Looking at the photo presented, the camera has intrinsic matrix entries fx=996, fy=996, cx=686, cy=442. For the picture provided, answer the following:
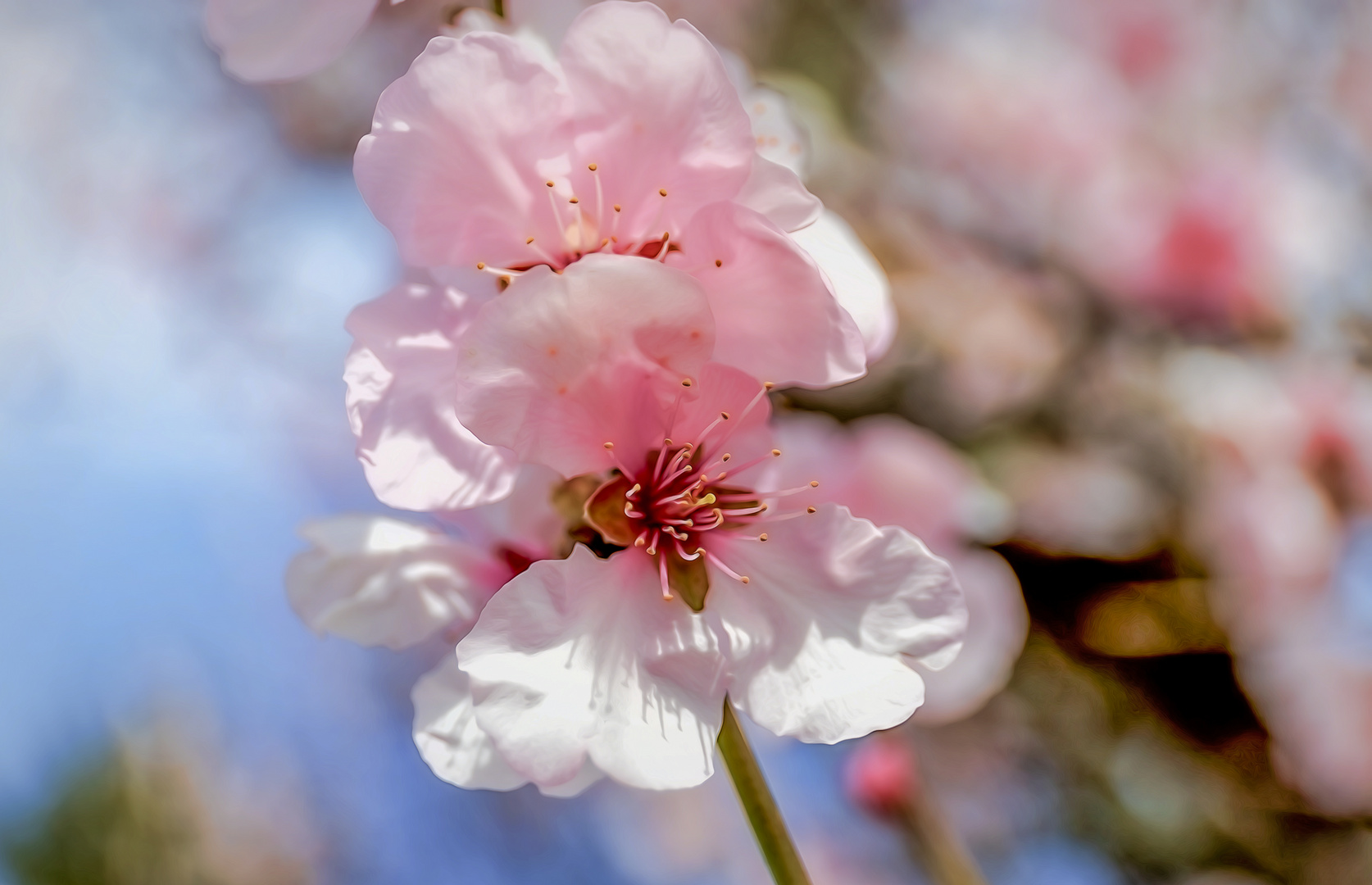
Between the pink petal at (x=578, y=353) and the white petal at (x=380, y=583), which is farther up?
the pink petal at (x=578, y=353)

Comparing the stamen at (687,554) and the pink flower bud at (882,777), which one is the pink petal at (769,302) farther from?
the pink flower bud at (882,777)

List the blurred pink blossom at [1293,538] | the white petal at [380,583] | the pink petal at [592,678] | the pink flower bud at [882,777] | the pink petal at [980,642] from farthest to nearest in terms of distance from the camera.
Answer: the blurred pink blossom at [1293,538], the pink flower bud at [882,777], the pink petal at [980,642], the white petal at [380,583], the pink petal at [592,678]

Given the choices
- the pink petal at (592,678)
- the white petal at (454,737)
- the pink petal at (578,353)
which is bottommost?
the white petal at (454,737)

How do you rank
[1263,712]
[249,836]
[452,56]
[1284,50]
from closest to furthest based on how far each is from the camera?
[452,56], [1263,712], [1284,50], [249,836]

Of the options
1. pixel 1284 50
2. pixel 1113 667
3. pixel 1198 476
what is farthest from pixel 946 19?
pixel 1113 667

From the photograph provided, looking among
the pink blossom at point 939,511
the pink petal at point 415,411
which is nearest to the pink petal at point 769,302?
the pink petal at point 415,411

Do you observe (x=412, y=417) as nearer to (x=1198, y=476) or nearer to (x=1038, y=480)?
(x=1038, y=480)
